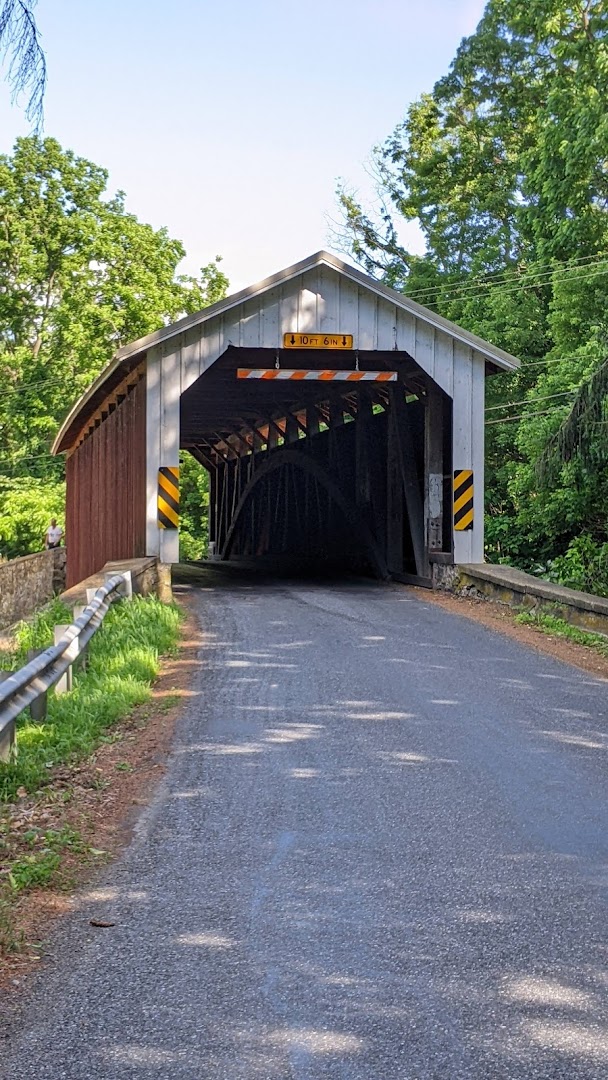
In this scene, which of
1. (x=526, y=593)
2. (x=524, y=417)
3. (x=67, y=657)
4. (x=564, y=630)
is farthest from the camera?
(x=524, y=417)

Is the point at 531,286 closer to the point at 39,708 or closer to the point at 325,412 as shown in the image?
the point at 325,412

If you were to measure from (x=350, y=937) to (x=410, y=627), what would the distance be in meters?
7.46

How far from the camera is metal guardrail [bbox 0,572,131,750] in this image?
5.41 meters

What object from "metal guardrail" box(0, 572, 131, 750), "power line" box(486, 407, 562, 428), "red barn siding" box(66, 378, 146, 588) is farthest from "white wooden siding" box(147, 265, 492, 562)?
"metal guardrail" box(0, 572, 131, 750)

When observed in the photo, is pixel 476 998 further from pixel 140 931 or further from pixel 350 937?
pixel 140 931

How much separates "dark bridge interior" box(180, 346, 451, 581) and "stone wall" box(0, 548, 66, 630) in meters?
4.40

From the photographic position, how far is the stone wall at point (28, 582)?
61.6 ft

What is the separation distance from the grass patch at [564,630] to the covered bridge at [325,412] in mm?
2928

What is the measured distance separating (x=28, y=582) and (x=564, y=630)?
13.3m

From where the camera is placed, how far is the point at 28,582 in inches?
830

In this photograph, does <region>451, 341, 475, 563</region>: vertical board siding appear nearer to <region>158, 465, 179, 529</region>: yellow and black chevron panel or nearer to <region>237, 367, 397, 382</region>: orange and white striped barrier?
<region>237, 367, 397, 382</region>: orange and white striped barrier

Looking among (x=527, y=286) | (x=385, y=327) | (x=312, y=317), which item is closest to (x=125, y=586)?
(x=312, y=317)

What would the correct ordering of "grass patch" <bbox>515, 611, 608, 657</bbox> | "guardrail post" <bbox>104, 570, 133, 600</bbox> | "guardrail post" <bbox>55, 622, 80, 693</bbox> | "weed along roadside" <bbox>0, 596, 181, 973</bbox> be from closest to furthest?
"weed along roadside" <bbox>0, 596, 181, 973</bbox>, "guardrail post" <bbox>55, 622, 80, 693</bbox>, "grass patch" <bbox>515, 611, 608, 657</bbox>, "guardrail post" <bbox>104, 570, 133, 600</bbox>

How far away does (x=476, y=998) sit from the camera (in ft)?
9.59
